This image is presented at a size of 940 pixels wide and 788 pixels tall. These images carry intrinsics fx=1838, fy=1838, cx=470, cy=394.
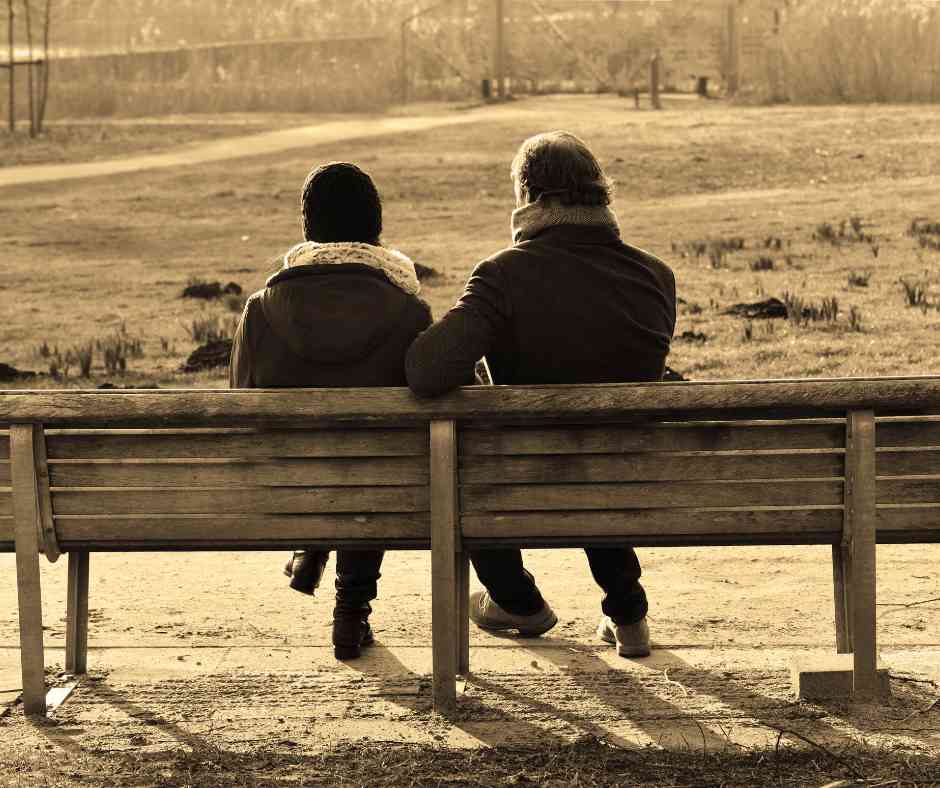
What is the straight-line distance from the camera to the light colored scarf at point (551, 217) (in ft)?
14.3

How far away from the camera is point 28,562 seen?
4.22 metres

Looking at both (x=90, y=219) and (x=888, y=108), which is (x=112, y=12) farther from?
(x=90, y=219)

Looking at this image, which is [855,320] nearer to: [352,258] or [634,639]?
[634,639]

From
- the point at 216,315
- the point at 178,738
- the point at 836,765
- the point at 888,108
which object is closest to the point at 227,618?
the point at 178,738

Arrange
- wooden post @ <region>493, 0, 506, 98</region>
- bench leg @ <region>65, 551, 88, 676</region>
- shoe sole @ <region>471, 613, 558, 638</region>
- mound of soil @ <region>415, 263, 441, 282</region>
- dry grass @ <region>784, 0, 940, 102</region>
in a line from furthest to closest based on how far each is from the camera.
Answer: wooden post @ <region>493, 0, 506, 98</region> < dry grass @ <region>784, 0, 940, 102</region> < mound of soil @ <region>415, 263, 441, 282</region> < shoe sole @ <region>471, 613, 558, 638</region> < bench leg @ <region>65, 551, 88, 676</region>

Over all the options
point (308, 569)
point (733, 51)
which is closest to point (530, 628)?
point (308, 569)

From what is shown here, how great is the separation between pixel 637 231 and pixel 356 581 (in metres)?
13.3

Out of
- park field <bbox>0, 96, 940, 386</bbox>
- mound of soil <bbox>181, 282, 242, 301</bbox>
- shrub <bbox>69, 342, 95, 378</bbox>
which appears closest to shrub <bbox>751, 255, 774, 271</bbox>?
park field <bbox>0, 96, 940, 386</bbox>

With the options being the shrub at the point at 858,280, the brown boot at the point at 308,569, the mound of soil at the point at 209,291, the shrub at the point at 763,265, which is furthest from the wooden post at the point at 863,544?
the shrub at the point at 763,265

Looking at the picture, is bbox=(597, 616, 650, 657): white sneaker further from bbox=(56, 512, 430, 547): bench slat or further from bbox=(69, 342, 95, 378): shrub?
bbox=(69, 342, 95, 378): shrub

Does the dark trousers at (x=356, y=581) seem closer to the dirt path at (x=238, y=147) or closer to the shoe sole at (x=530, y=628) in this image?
the shoe sole at (x=530, y=628)

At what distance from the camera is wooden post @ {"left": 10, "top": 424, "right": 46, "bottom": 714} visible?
417 centimetres

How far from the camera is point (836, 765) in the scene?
12.3ft

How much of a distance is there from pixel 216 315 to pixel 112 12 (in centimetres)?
4281
